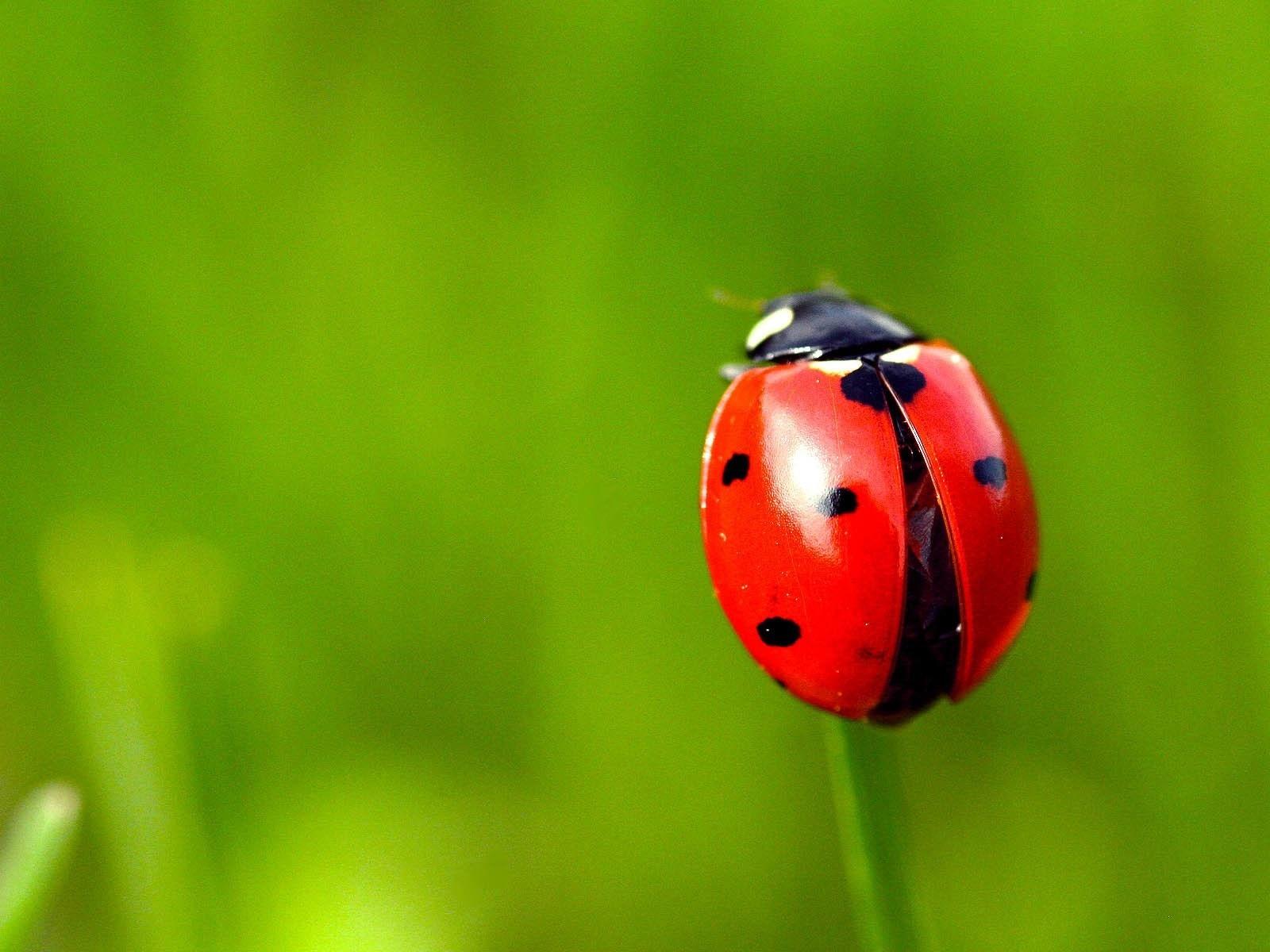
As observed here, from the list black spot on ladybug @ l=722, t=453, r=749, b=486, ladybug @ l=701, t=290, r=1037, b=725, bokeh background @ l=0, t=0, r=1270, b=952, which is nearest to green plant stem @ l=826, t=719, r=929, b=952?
ladybug @ l=701, t=290, r=1037, b=725

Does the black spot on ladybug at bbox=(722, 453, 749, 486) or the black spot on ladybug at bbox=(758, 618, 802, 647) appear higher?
the black spot on ladybug at bbox=(722, 453, 749, 486)

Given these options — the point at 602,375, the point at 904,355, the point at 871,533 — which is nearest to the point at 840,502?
the point at 871,533

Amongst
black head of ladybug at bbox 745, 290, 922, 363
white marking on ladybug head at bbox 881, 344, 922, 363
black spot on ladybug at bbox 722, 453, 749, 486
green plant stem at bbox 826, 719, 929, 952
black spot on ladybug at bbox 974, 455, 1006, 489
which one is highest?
black head of ladybug at bbox 745, 290, 922, 363

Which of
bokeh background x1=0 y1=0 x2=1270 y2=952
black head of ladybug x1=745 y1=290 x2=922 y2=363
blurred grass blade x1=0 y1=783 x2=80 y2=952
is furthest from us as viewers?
bokeh background x1=0 y1=0 x2=1270 y2=952

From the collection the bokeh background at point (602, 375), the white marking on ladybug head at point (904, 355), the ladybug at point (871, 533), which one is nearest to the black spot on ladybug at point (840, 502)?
the ladybug at point (871, 533)

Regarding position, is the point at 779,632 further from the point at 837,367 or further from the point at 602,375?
the point at 602,375

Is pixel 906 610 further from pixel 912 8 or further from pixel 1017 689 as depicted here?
pixel 912 8

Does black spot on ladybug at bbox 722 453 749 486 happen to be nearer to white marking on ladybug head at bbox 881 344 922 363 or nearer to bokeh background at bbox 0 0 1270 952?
white marking on ladybug head at bbox 881 344 922 363
